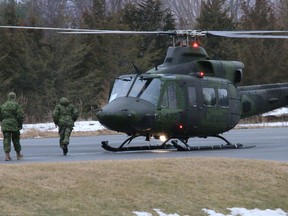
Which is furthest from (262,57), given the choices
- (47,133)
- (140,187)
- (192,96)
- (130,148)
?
(140,187)

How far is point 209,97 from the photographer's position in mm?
21344

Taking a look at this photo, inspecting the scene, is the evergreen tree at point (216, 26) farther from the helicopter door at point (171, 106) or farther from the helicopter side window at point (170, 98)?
the helicopter side window at point (170, 98)

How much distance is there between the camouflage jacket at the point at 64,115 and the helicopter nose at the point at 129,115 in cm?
86

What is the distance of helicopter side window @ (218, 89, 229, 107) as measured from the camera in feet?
70.8

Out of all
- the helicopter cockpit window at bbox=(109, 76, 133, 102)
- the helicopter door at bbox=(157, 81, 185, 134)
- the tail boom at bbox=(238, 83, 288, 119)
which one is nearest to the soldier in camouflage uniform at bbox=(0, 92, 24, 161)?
the helicopter cockpit window at bbox=(109, 76, 133, 102)

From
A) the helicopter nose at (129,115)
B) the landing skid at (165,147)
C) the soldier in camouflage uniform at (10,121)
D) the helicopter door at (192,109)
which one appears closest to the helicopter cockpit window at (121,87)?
the helicopter nose at (129,115)

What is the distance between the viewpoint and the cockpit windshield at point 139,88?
20.1 metres

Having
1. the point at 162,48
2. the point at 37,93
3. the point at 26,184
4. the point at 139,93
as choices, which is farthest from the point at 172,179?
the point at 162,48

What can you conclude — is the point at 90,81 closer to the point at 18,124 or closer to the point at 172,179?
the point at 18,124

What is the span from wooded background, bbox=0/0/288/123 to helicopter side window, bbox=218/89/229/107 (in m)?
23.6

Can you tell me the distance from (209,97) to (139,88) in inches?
89.5

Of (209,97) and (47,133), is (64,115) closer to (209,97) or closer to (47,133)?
(209,97)

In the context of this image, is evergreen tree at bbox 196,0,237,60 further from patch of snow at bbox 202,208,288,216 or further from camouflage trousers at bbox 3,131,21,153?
patch of snow at bbox 202,208,288,216

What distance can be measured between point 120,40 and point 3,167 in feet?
137
